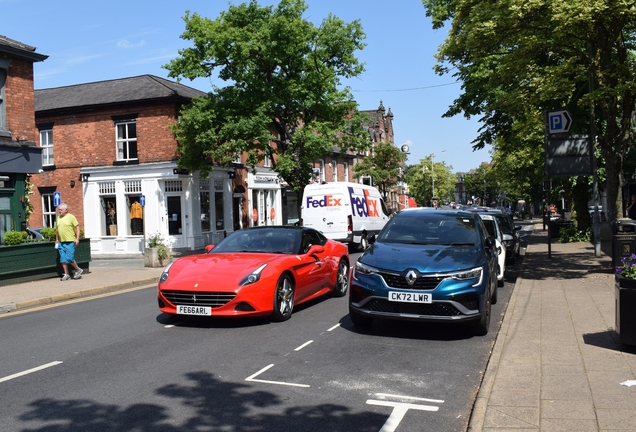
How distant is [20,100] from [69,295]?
903cm

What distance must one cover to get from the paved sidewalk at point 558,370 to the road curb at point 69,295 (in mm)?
8620

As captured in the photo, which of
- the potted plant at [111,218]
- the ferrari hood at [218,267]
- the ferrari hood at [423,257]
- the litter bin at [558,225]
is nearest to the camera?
the ferrari hood at [423,257]

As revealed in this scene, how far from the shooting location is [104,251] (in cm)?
2822

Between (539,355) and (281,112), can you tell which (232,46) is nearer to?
(281,112)

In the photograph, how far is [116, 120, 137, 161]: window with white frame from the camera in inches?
1093

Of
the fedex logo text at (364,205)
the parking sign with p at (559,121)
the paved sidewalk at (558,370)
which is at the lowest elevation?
the paved sidewalk at (558,370)

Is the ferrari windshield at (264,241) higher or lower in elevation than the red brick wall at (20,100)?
lower

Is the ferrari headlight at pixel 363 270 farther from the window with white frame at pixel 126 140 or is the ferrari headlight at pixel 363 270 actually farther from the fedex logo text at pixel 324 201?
the window with white frame at pixel 126 140

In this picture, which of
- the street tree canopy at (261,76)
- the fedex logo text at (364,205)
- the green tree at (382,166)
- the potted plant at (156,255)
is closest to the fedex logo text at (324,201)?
the fedex logo text at (364,205)

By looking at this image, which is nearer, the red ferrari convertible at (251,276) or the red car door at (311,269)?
the red ferrari convertible at (251,276)

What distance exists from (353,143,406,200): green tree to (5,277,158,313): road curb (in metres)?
36.4

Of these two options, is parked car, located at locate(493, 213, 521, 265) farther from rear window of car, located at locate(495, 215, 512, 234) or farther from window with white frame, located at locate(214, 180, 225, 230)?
window with white frame, located at locate(214, 180, 225, 230)

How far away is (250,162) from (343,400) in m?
22.0

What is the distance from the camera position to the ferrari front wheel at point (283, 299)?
8.41 metres
